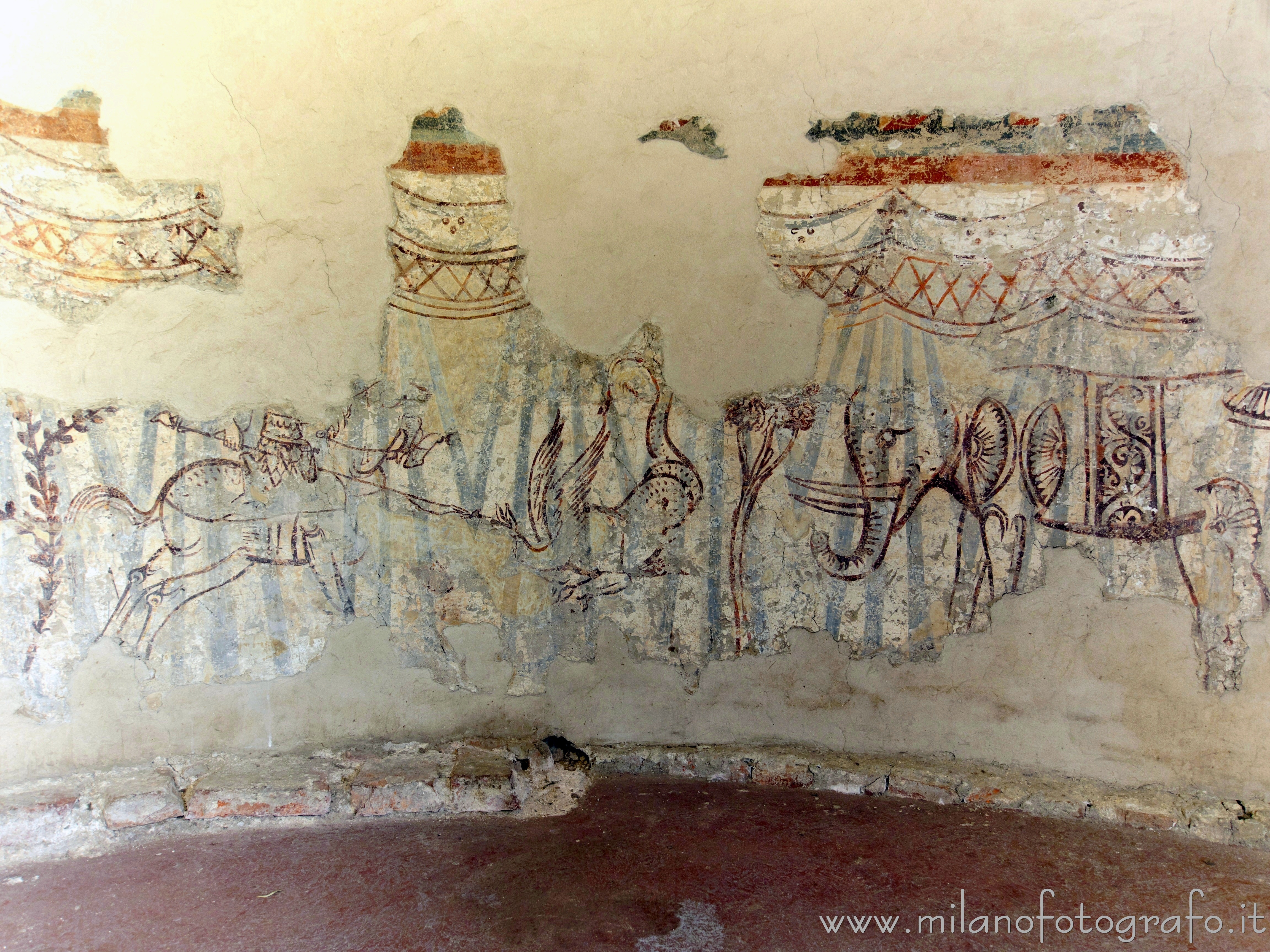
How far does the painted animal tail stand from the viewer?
2.63 meters

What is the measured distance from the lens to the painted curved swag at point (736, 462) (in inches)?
103

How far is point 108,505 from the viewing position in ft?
8.71

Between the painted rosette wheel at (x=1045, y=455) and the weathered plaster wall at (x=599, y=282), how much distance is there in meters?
0.23

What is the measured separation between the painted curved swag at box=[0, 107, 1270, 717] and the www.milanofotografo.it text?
75 cm

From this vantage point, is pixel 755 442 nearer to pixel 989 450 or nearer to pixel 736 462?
pixel 736 462

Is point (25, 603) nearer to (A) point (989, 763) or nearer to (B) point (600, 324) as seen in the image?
(B) point (600, 324)

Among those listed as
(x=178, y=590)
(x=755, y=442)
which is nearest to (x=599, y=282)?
(x=755, y=442)

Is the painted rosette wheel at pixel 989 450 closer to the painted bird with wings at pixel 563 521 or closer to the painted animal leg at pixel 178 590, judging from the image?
the painted bird with wings at pixel 563 521

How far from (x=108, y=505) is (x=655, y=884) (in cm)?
209

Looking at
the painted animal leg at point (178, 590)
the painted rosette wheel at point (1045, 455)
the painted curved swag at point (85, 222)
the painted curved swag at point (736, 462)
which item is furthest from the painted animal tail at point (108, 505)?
the painted rosette wheel at point (1045, 455)

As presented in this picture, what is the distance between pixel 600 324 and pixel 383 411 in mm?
812

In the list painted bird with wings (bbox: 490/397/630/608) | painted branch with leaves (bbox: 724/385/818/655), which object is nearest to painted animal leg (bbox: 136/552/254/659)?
painted bird with wings (bbox: 490/397/630/608)

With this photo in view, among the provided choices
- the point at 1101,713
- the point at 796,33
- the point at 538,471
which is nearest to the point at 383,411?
the point at 538,471

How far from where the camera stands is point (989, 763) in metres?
2.80
